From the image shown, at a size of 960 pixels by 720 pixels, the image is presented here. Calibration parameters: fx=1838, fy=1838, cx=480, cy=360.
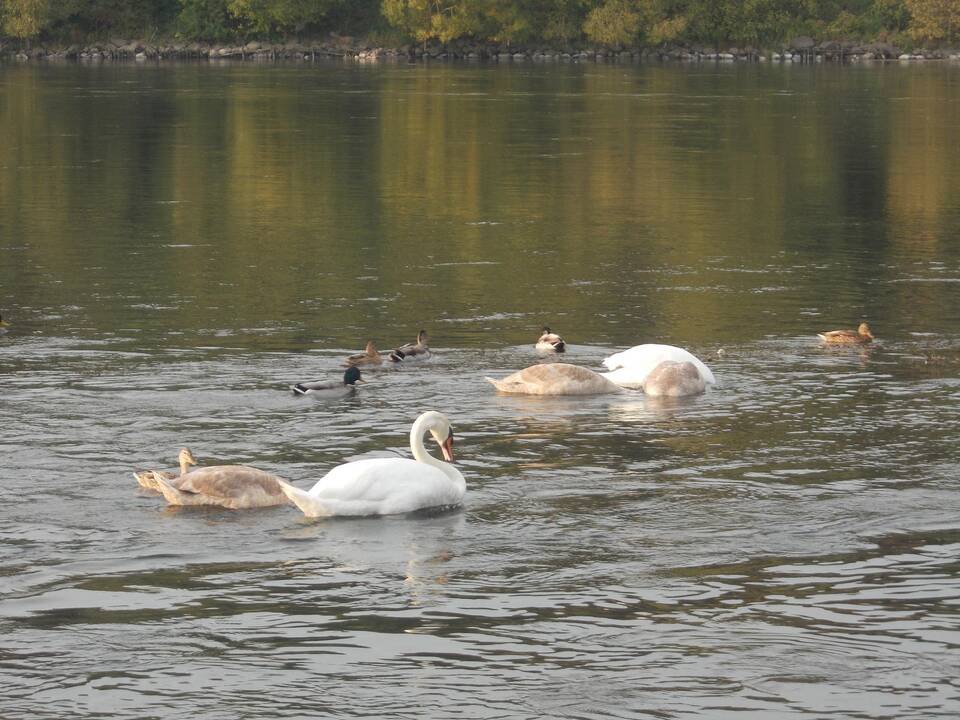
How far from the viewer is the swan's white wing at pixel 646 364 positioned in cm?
1841

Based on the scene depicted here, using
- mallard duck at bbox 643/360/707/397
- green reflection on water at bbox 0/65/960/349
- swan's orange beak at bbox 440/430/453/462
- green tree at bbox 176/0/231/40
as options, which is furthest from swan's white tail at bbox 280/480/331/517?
green tree at bbox 176/0/231/40

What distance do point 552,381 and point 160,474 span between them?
519 centimetres

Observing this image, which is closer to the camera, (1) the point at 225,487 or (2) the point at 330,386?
(1) the point at 225,487

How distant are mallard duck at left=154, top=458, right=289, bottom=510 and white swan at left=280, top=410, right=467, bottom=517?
242 mm

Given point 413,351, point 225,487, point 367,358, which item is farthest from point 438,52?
point 225,487

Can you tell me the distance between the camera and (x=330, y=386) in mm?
17750

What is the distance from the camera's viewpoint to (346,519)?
44.7ft

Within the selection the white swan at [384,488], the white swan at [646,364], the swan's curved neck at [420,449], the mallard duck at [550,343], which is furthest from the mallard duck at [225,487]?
the mallard duck at [550,343]

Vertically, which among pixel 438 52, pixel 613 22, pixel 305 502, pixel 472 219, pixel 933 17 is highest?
pixel 613 22

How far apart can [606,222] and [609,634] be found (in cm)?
2412

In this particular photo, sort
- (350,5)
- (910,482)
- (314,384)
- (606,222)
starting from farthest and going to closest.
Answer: (350,5) < (606,222) < (314,384) < (910,482)

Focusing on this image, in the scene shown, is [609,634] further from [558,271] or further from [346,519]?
[558,271]

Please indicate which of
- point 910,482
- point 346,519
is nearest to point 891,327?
point 910,482

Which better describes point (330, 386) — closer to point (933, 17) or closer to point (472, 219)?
point (472, 219)
